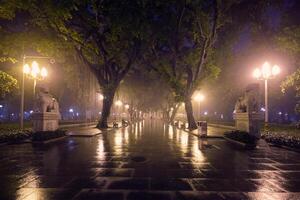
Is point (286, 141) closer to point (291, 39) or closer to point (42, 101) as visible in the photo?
point (291, 39)

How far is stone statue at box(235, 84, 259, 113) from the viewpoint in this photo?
1933 cm

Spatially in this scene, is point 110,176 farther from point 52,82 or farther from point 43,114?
point 52,82

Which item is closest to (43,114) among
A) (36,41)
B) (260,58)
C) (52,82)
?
(36,41)

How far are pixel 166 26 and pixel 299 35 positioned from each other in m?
13.3

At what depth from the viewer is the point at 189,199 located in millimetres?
5676

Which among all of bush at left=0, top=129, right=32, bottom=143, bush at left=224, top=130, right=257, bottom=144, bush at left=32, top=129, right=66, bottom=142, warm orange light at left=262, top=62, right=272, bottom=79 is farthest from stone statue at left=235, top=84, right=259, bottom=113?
bush at left=0, top=129, right=32, bottom=143

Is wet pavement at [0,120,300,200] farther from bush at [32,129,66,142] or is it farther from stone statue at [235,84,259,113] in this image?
stone statue at [235,84,259,113]

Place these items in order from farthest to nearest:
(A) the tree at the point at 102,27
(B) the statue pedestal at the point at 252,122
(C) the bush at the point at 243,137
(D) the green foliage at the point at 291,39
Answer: (D) the green foliage at the point at 291,39
(A) the tree at the point at 102,27
(B) the statue pedestal at the point at 252,122
(C) the bush at the point at 243,137

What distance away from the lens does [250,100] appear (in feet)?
63.8

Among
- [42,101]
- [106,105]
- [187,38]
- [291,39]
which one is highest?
[187,38]

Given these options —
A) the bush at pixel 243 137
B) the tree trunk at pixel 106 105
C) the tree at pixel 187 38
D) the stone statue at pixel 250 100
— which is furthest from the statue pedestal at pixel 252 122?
→ the tree trunk at pixel 106 105

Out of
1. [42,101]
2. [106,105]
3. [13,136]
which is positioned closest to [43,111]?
[42,101]

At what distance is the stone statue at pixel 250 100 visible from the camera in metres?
19.3

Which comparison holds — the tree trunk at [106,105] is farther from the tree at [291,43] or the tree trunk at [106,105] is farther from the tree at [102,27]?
the tree at [291,43]
